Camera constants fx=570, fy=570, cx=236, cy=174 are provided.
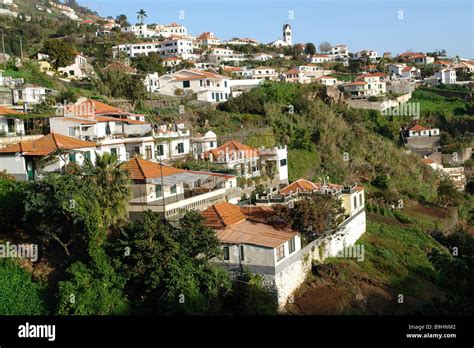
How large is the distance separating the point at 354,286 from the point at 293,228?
2.51 m

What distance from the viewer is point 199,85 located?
112 feet

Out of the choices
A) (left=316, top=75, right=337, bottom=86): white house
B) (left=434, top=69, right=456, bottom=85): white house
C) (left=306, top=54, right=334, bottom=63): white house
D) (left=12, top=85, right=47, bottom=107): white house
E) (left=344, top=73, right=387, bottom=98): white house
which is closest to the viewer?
(left=12, top=85, right=47, bottom=107): white house

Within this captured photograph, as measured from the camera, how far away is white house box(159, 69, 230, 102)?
33.8 m

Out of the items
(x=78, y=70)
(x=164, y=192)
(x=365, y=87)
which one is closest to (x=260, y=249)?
(x=164, y=192)

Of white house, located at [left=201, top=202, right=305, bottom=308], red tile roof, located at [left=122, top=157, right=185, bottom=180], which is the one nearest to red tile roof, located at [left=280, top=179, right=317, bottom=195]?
white house, located at [left=201, top=202, right=305, bottom=308]

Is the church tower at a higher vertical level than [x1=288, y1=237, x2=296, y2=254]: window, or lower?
higher

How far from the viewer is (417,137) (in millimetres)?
43031

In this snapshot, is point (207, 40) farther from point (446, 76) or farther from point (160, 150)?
point (160, 150)

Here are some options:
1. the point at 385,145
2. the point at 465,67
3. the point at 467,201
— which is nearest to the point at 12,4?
the point at 465,67

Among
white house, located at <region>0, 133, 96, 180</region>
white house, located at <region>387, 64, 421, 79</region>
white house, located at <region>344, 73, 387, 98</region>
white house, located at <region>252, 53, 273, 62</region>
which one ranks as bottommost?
white house, located at <region>0, 133, 96, 180</region>

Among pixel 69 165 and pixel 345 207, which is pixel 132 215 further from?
pixel 345 207

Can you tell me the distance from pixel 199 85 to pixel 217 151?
41.3ft

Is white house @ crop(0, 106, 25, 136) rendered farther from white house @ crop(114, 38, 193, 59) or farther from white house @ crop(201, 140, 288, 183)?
white house @ crop(114, 38, 193, 59)
